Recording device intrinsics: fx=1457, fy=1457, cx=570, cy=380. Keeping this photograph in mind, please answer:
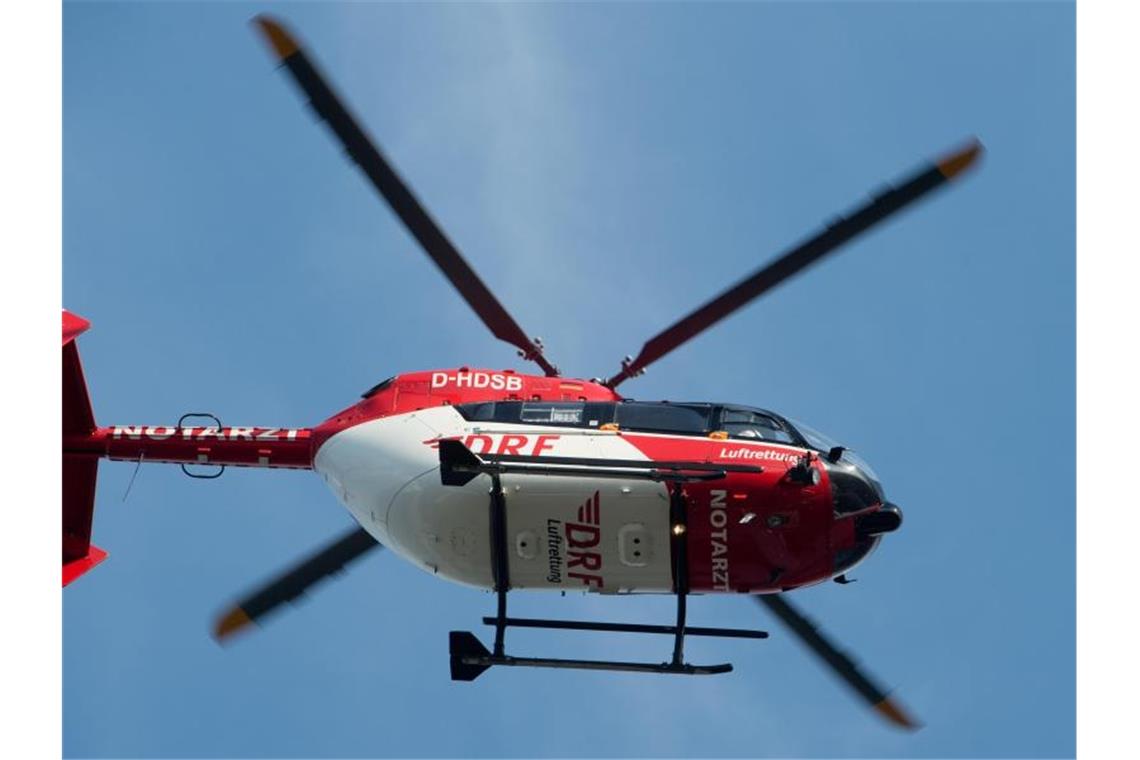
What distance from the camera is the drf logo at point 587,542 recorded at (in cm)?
1739

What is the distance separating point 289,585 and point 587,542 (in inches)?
199

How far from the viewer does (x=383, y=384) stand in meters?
19.7

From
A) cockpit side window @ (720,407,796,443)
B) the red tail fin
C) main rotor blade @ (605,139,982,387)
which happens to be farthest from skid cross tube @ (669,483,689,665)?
the red tail fin

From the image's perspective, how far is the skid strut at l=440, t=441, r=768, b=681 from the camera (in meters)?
17.3

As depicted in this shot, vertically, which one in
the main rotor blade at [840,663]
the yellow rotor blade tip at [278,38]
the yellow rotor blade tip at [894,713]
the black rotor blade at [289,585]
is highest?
the yellow rotor blade tip at [278,38]

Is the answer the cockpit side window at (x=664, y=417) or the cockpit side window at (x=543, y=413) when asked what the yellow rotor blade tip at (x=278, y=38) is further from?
the cockpit side window at (x=664, y=417)

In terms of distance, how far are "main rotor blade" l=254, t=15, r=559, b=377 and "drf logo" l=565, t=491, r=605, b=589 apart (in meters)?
3.46

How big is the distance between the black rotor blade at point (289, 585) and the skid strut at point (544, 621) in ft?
10.0

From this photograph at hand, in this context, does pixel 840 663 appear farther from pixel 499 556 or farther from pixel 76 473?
pixel 76 473

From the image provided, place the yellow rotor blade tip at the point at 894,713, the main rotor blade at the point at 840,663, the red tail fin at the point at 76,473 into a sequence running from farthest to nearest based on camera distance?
the red tail fin at the point at 76,473 → the yellow rotor blade tip at the point at 894,713 → the main rotor blade at the point at 840,663

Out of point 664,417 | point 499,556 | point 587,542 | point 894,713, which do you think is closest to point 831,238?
point 664,417

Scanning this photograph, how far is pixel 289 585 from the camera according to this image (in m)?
20.3

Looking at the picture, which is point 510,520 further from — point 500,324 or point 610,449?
point 500,324

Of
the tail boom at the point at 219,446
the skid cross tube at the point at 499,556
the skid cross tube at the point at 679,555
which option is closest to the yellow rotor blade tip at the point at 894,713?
the skid cross tube at the point at 679,555
